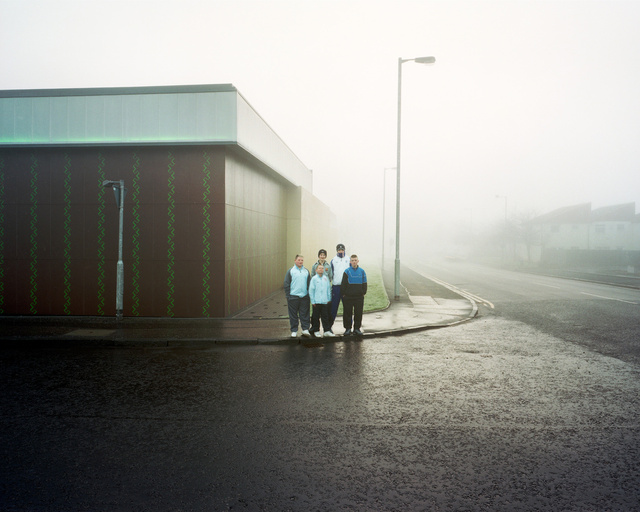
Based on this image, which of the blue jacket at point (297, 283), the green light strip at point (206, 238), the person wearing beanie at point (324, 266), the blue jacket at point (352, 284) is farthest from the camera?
the green light strip at point (206, 238)

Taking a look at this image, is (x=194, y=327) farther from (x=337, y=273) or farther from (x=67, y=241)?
(x=67, y=241)

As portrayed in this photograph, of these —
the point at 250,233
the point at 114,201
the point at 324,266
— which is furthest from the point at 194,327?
the point at 250,233

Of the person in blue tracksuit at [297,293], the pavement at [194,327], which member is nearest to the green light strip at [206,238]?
the pavement at [194,327]

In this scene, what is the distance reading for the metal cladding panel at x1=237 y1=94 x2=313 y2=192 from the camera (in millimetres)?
12898

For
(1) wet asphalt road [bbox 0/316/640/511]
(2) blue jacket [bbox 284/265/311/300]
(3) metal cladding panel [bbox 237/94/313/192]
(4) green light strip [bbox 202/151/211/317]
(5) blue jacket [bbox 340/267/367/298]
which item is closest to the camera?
(1) wet asphalt road [bbox 0/316/640/511]

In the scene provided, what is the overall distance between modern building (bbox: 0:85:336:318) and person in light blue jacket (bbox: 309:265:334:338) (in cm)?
341

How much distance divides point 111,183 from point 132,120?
1950mm

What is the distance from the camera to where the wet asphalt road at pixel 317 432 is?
376cm

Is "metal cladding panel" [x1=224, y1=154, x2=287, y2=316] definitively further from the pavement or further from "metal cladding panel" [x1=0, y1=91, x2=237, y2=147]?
"metal cladding panel" [x1=0, y1=91, x2=237, y2=147]

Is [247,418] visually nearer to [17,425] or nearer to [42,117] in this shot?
[17,425]

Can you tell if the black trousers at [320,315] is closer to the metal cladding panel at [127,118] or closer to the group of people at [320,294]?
the group of people at [320,294]

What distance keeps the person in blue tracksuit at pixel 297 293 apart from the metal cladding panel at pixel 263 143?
432cm

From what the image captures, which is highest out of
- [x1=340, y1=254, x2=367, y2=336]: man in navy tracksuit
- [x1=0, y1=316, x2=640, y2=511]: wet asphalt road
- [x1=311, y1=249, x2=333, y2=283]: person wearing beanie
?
[x1=311, y1=249, x2=333, y2=283]: person wearing beanie

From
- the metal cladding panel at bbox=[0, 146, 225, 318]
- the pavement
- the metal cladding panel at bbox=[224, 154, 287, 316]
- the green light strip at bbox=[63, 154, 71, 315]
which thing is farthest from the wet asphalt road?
the metal cladding panel at bbox=[224, 154, 287, 316]
